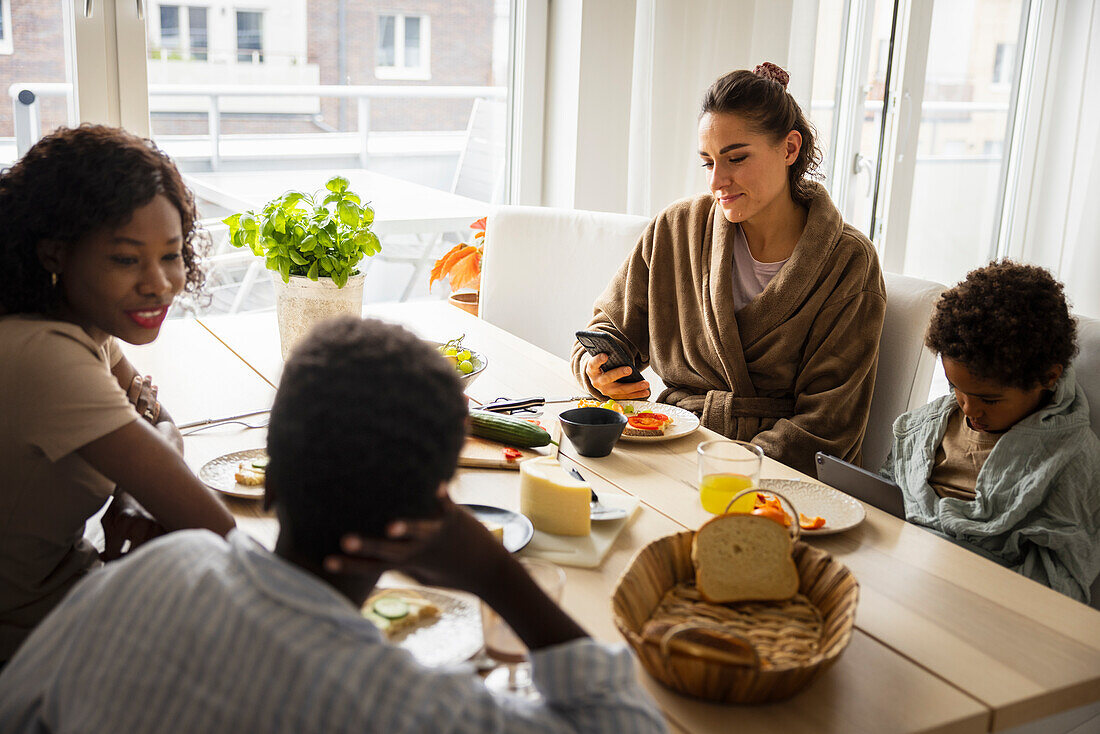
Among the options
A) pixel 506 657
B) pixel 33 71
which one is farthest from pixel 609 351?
pixel 33 71

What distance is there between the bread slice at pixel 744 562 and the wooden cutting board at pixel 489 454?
498 millimetres

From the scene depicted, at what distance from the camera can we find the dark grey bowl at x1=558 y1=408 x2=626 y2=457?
5.06 feet

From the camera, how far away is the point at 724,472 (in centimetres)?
136

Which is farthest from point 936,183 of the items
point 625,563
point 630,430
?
point 625,563

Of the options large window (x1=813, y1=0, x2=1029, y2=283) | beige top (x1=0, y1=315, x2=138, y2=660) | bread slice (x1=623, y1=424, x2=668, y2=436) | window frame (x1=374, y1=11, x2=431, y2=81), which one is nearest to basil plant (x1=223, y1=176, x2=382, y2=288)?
bread slice (x1=623, y1=424, x2=668, y2=436)

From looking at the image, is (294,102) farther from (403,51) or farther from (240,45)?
(403,51)

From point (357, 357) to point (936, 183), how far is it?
3696 mm

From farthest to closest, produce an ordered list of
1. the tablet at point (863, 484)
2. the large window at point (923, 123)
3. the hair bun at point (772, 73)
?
the large window at point (923, 123) < the hair bun at point (772, 73) < the tablet at point (863, 484)

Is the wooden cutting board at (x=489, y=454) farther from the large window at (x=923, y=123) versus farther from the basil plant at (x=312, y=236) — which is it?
the large window at (x=923, y=123)

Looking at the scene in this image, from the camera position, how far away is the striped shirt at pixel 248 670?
654 millimetres

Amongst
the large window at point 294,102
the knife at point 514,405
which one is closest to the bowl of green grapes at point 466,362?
the knife at point 514,405

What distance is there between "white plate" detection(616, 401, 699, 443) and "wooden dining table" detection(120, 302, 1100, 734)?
0.02m

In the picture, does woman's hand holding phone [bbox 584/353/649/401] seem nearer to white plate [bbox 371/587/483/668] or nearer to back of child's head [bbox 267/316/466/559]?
white plate [bbox 371/587/483/668]

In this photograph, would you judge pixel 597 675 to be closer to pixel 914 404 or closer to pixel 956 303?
pixel 956 303
